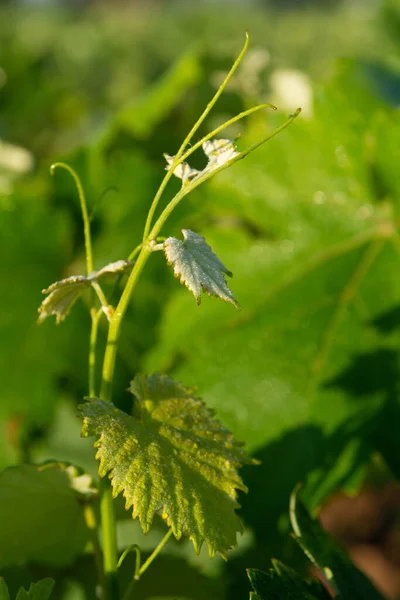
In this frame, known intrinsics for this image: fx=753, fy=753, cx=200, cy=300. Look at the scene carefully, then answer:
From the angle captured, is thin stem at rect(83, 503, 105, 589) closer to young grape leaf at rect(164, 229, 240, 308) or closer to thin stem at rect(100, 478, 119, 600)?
thin stem at rect(100, 478, 119, 600)

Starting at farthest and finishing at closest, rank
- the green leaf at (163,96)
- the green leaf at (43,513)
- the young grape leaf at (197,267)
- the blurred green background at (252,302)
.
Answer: the green leaf at (163,96) → the blurred green background at (252,302) → the green leaf at (43,513) → the young grape leaf at (197,267)

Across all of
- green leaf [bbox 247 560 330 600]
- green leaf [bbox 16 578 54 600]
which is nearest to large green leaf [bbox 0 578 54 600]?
green leaf [bbox 16 578 54 600]

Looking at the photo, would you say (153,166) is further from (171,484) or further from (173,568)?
(171,484)

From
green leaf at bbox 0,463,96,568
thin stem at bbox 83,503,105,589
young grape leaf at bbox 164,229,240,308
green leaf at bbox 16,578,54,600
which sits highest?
young grape leaf at bbox 164,229,240,308

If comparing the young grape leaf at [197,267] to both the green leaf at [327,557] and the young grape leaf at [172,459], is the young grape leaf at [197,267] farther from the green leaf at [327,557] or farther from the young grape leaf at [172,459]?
the green leaf at [327,557]

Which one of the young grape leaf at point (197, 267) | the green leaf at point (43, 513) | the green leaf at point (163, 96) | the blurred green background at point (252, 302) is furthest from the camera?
the green leaf at point (163, 96)

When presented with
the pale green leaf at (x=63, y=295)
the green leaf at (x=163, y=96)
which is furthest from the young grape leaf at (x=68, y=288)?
the green leaf at (x=163, y=96)

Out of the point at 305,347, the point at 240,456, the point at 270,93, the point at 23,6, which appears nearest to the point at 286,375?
the point at 305,347
